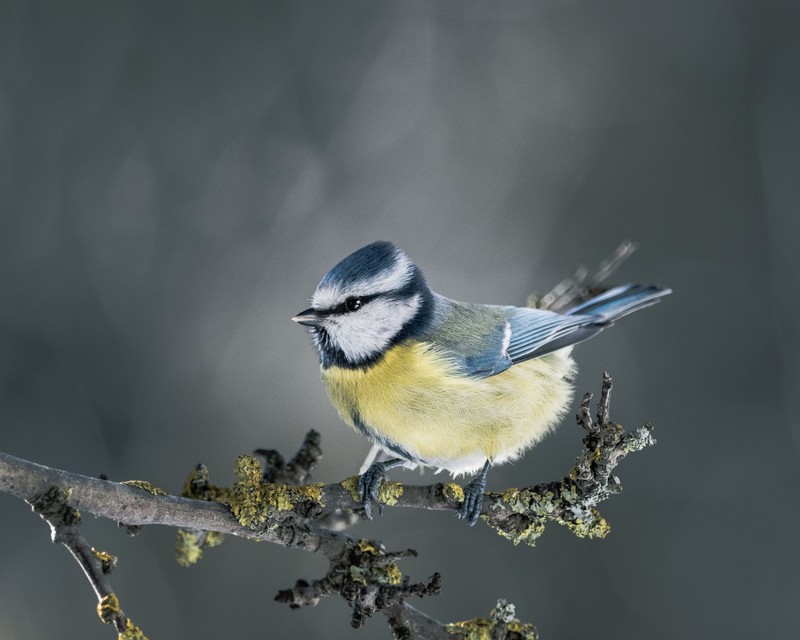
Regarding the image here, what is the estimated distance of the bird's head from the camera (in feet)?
5.33

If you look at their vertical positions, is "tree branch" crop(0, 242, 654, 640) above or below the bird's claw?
below

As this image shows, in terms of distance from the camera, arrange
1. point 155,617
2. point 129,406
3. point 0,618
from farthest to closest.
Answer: point 129,406 → point 155,617 → point 0,618

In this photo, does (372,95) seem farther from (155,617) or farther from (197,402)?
(155,617)

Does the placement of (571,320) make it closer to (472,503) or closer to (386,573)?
(472,503)

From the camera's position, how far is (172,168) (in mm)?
3223

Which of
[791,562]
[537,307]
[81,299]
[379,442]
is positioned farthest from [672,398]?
[81,299]

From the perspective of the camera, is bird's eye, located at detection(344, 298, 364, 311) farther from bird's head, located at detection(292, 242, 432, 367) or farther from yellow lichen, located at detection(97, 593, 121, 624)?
yellow lichen, located at detection(97, 593, 121, 624)

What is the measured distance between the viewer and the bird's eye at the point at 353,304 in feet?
5.43

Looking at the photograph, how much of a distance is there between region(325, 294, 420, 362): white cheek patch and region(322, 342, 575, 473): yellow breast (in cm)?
3

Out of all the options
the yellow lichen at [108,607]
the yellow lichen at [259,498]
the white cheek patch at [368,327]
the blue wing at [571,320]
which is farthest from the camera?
the blue wing at [571,320]

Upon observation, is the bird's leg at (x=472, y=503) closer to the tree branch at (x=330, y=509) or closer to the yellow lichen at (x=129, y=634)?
the tree branch at (x=330, y=509)

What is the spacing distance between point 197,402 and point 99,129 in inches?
43.7

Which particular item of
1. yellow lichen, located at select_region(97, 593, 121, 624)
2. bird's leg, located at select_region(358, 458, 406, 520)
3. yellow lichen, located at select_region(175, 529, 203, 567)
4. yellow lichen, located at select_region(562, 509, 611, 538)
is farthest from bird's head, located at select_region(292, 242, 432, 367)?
yellow lichen, located at select_region(97, 593, 121, 624)

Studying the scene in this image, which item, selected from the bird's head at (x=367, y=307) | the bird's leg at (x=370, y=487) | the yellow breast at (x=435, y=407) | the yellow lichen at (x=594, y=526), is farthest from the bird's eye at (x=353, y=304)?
the yellow lichen at (x=594, y=526)
